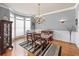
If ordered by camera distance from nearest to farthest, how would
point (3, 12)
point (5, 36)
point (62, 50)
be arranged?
1. point (3, 12)
2. point (62, 50)
3. point (5, 36)

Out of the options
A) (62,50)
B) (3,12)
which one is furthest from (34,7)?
(62,50)

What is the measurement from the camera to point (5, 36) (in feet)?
7.93

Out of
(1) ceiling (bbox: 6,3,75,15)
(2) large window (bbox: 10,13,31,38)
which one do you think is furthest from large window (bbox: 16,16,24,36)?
(1) ceiling (bbox: 6,3,75,15)

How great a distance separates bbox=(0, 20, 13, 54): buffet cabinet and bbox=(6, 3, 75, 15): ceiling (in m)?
0.33

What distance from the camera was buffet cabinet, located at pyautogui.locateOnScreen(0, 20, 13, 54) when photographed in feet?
7.08

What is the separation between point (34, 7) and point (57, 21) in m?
A: 0.54

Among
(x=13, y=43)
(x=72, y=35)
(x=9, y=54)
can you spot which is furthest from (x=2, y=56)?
(x=72, y=35)

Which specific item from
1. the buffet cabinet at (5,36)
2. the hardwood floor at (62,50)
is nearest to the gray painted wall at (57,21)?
the hardwood floor at (62,50)

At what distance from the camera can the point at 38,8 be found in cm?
212

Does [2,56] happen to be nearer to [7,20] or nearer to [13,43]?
[13,43]

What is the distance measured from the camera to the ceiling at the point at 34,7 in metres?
2.06

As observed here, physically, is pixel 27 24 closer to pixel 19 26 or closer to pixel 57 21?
pixel 19 26

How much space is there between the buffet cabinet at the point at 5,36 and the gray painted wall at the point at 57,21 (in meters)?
0.62

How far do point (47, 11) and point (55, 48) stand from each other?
77 centimetres
